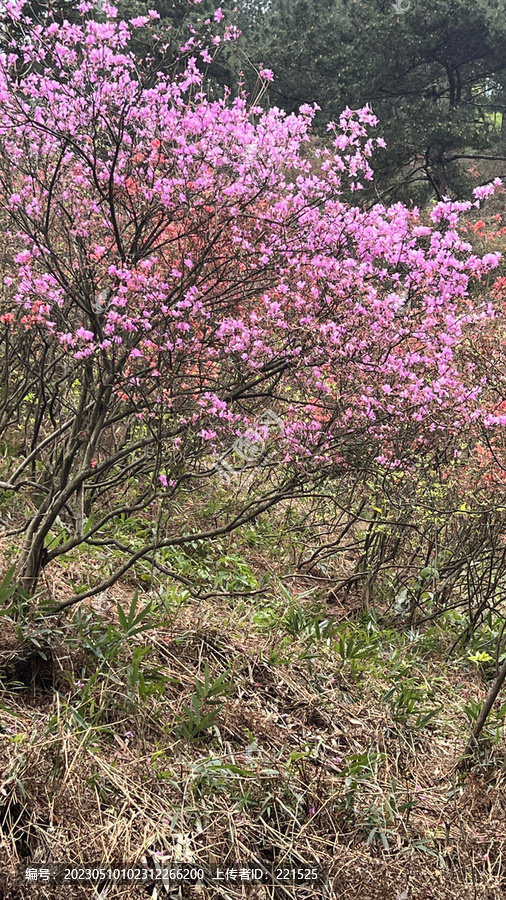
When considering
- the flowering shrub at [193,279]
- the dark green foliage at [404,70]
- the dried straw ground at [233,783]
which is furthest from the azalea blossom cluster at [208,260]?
the dark green foliage at [404,70]

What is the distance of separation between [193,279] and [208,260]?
5.7 inches

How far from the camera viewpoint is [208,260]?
364cm

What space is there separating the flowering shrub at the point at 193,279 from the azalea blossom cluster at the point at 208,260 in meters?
0.02

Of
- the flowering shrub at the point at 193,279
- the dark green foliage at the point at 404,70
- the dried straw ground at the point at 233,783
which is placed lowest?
the dried straw ground at the point at 233,783

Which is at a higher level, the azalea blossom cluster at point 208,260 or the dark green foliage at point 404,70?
the dark green foliage at point 404,70

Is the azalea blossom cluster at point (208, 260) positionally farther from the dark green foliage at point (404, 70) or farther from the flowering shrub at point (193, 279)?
the dark green foliage at point (404, 70)

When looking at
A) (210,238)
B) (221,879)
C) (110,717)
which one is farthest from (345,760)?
(210,238)

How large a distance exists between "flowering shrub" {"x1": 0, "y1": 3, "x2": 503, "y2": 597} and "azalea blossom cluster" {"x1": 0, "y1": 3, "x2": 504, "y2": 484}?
2 cm

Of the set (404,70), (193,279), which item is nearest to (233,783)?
(193,279)

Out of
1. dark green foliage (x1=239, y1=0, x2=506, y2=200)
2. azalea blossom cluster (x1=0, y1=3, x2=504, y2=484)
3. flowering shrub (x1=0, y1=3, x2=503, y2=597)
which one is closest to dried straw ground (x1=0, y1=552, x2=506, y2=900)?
flowering shrub (x1=0, y1=3, x2=503, y2=597)

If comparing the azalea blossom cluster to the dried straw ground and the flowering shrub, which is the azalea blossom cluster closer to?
the flowering shrub

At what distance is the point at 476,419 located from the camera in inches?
181

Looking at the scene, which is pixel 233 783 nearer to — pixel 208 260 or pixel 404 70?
pixel 208 260

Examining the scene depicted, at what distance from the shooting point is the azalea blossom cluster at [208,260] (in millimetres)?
3395
